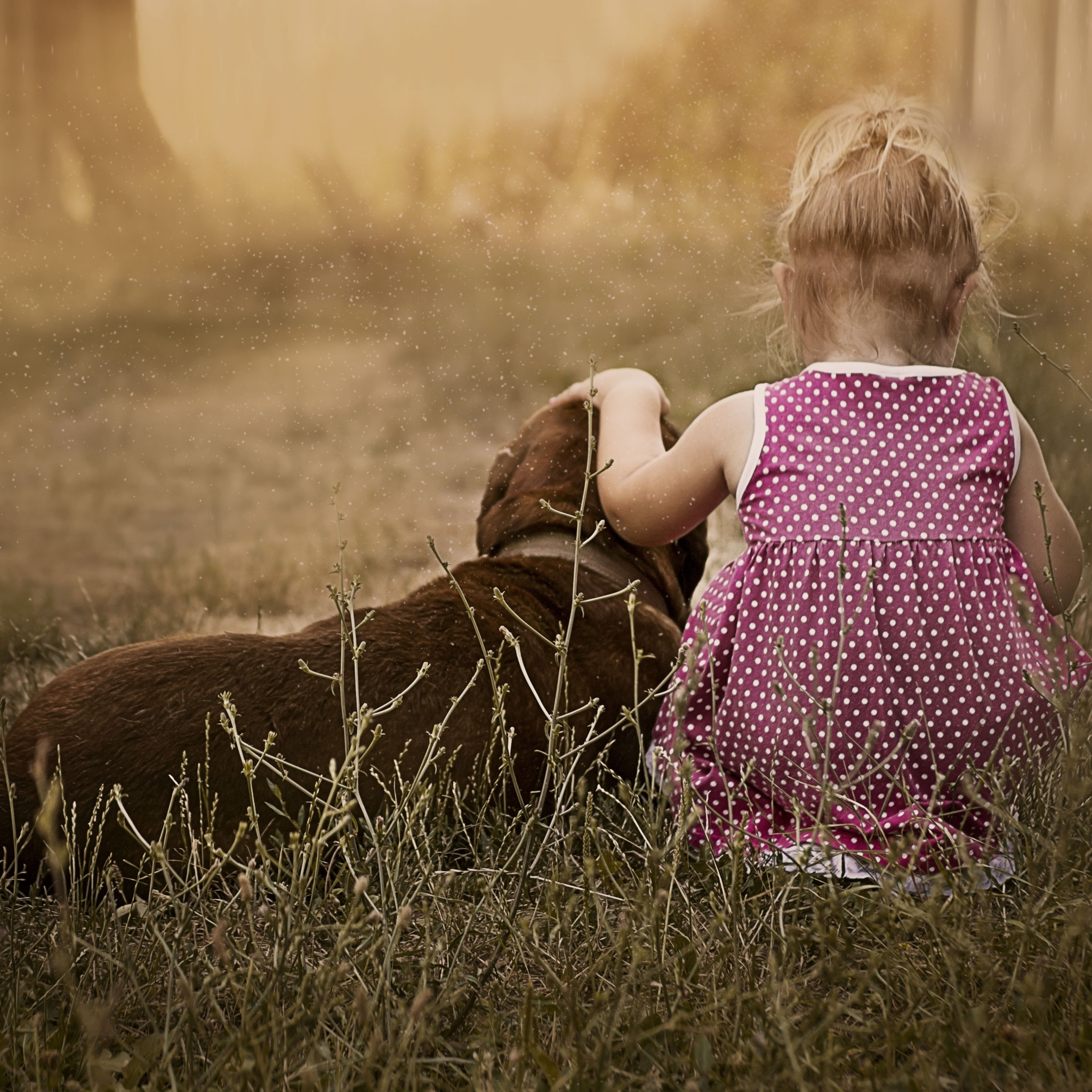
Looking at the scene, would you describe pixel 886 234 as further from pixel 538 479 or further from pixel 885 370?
pixel 538 479

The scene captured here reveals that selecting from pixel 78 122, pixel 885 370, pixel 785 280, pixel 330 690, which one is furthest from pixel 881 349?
pixel 78 122

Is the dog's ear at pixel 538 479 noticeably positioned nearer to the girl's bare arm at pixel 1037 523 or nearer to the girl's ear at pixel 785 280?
the girl's ear at pixel 785 280

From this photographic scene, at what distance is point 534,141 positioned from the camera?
2.60 metres

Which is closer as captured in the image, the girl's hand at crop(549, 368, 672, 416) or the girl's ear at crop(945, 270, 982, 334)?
the girl's ear at crop(945, 270, 982, 334)

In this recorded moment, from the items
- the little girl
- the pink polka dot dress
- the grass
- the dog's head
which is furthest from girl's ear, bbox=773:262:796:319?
the grass

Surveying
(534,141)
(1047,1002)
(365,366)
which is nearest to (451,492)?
(365,366)

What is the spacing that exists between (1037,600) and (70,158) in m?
2.24

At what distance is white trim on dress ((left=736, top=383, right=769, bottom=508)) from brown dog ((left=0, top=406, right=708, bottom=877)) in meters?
0.24

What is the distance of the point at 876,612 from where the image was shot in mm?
1344

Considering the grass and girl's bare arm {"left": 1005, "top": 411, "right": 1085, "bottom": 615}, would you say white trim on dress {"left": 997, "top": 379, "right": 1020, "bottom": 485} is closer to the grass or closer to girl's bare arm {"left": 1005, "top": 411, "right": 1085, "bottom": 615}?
girl's bare arm {"left": 1005, "top": 411, "right": 1085, "bottom": 615}

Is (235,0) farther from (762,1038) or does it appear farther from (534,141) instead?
(762,1038)

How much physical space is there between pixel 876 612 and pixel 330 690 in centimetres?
66

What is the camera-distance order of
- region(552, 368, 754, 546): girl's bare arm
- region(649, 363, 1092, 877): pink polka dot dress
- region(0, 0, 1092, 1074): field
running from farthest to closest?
region(0, 0, 1092, 1074): field, region(552, 368, 754, 546): girl's bare arm, region(649, 363, 1092, 877): pink polka dot dress

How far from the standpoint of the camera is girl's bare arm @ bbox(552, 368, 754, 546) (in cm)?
144
